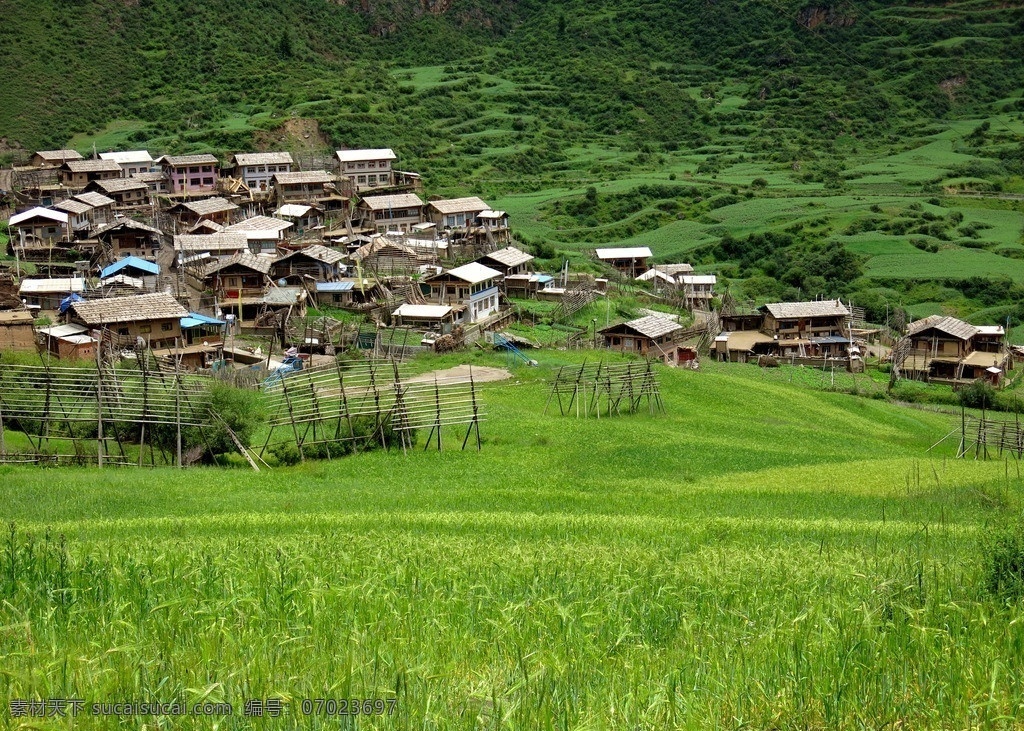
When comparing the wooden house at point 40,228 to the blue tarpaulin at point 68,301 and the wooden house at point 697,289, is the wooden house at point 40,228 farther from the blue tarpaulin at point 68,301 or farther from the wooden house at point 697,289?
the wooden house at point 697,289

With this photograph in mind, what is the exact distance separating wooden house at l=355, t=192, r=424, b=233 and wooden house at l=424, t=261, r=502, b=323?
50.4 feet

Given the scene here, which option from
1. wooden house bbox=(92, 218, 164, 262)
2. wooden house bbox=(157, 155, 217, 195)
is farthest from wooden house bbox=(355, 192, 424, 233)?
wooden house bbox=(92, 218, 164, 262)

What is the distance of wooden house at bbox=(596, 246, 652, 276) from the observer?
6475 cm

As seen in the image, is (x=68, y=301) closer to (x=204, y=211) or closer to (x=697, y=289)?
(x=204, y=211)

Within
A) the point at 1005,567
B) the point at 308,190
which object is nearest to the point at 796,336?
the point at 308,190

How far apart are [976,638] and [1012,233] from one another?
7761cm

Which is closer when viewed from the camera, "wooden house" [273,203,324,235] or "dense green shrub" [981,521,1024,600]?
"dense green shrub" [981,521,1024,600]

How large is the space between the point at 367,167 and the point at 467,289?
26.9 meters

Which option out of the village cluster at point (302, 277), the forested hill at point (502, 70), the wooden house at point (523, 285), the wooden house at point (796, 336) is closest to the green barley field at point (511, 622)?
the village cluster at point (302, 277)

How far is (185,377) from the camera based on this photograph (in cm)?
3003

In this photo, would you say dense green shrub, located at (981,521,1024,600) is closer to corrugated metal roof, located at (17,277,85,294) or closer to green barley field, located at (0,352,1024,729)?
green barley field, located at (0,352,1024,729)

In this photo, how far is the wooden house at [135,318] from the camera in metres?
37.6

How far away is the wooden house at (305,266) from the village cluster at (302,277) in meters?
0.08

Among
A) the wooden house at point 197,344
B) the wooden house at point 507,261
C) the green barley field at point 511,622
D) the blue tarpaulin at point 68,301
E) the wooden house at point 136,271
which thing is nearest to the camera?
the green barley field at point 511,622
